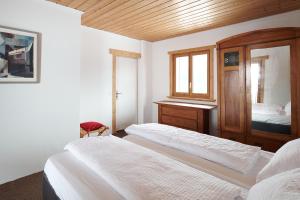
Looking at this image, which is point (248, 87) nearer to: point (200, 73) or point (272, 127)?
point (272, 127)

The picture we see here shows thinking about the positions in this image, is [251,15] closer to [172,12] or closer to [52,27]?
[172,12]

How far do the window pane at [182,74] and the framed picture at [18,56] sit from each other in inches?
112

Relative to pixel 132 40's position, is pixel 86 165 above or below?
below

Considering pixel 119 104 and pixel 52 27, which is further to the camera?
pixel 119 104

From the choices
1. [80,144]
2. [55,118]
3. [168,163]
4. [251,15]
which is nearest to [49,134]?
[55,118]

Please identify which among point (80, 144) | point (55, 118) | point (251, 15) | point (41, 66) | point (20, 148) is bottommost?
point (20, 148)

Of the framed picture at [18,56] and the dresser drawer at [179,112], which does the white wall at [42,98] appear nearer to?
the framed picture at [18,56]

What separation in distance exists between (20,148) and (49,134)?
36 cm

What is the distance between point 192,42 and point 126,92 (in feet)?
6.09

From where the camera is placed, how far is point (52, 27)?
8.38 feet

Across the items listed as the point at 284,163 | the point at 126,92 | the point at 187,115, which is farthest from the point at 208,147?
the point at 126,92

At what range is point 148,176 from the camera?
46.8 inches

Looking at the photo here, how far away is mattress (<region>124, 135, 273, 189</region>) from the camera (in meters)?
1.34

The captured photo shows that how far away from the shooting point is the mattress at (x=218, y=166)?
4.41 feet
